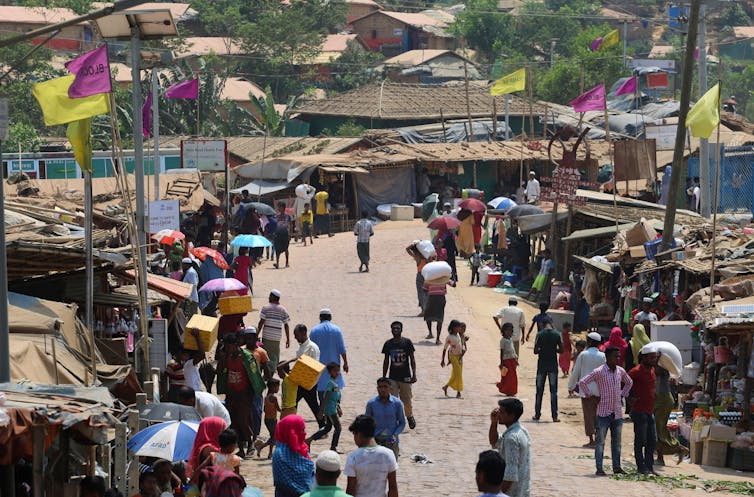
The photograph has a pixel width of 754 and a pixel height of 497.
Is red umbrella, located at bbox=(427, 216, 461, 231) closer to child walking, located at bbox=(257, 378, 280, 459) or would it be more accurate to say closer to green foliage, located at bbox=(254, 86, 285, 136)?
child walking, located at bbox=(257, 378, 280, 459)

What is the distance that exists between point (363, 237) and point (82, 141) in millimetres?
15927

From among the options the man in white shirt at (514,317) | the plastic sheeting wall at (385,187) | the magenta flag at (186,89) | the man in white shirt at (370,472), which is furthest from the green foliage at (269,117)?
the man in white shirt at (370,472)

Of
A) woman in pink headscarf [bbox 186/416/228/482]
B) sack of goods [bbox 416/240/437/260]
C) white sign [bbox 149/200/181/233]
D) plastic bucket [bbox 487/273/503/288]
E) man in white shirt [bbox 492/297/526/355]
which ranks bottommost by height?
plastic bucket [bbox 487/273/503/288]

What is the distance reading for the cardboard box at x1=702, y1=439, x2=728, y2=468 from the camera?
15.8m

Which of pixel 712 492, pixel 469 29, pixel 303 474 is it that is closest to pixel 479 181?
pixel 712 492

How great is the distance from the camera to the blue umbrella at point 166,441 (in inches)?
452

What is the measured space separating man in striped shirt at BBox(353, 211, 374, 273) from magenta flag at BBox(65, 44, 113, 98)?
1495 centimetres

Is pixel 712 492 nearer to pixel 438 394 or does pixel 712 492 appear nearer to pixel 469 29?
pixel 438 394

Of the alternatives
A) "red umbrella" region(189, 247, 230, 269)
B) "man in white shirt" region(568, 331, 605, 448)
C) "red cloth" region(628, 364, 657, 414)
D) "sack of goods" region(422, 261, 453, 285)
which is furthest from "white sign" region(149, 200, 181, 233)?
"red cloth" region(628, 364, 657, 414)

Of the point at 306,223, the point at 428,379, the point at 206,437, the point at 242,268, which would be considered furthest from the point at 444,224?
the point at 206,437

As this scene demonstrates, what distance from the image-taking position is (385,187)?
1763 inches

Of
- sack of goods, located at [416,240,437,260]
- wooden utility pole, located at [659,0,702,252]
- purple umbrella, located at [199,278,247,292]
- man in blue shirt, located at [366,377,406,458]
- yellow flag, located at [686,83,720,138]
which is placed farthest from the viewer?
sack of goods, located at [416,240,437,260]

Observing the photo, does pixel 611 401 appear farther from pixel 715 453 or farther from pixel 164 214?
pixel 164 214

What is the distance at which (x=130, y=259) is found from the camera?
17.9 meters
